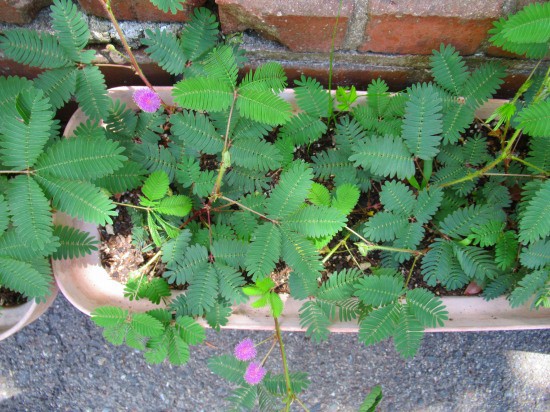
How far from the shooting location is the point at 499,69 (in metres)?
1.27

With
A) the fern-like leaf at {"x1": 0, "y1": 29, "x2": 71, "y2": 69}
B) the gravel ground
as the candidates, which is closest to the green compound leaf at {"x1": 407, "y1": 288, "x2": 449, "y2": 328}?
the gravel ground

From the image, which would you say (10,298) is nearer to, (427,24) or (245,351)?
(245,351)

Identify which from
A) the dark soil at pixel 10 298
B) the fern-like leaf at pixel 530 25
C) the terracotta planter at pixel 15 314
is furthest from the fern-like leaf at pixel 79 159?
the fern-like leaf at pixel 530 25

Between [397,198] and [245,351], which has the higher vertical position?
[397,198]

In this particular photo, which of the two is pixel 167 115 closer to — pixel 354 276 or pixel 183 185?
pixel 183 185

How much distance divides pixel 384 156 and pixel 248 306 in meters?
0.61

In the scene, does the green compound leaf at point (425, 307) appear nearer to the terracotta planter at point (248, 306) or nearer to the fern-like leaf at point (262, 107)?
the terracotta planter at point (248, 306)

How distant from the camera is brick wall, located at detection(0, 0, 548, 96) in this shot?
117cm

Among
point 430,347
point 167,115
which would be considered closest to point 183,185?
point 167,115

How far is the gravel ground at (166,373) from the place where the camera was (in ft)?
5.74

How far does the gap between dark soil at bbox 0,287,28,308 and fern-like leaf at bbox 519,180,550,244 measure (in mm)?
1492

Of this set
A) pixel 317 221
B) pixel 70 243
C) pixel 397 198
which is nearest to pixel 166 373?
pixel 70 243

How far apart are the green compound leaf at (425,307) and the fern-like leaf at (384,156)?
12.8 inches

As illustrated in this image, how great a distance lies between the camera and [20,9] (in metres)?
1.24
